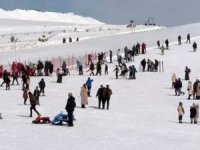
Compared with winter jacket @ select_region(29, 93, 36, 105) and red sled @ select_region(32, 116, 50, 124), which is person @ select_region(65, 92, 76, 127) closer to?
red sled @ select_region(32, 116, 50, 124)

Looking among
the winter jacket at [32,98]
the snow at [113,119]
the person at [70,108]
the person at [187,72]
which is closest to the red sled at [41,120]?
the snow at [113,119]

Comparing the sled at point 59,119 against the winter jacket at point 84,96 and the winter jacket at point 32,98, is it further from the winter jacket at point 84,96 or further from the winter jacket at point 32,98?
the winter jacket at point 84,96

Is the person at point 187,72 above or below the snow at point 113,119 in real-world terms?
above

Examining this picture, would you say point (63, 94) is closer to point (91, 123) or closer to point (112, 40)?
point (91, 123)

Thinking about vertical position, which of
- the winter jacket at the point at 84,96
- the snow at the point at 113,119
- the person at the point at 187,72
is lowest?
the snow at the point at 113,119

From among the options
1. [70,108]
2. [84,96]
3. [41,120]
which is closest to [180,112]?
[84,96]

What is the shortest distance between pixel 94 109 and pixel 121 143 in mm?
8246

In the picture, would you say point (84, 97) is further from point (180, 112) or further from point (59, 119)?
point (59, 119)

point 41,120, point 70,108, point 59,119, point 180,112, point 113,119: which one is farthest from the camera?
point 180,112

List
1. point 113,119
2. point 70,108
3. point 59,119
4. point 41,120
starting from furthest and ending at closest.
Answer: point 113,119, point 41,120, point 59,119, point 70,108

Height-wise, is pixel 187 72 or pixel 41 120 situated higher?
pixel 187 72

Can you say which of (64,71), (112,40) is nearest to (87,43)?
(112,40)

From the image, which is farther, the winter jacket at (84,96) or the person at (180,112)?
the winter jacket at (84,96)

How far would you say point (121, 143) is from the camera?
20.1m
